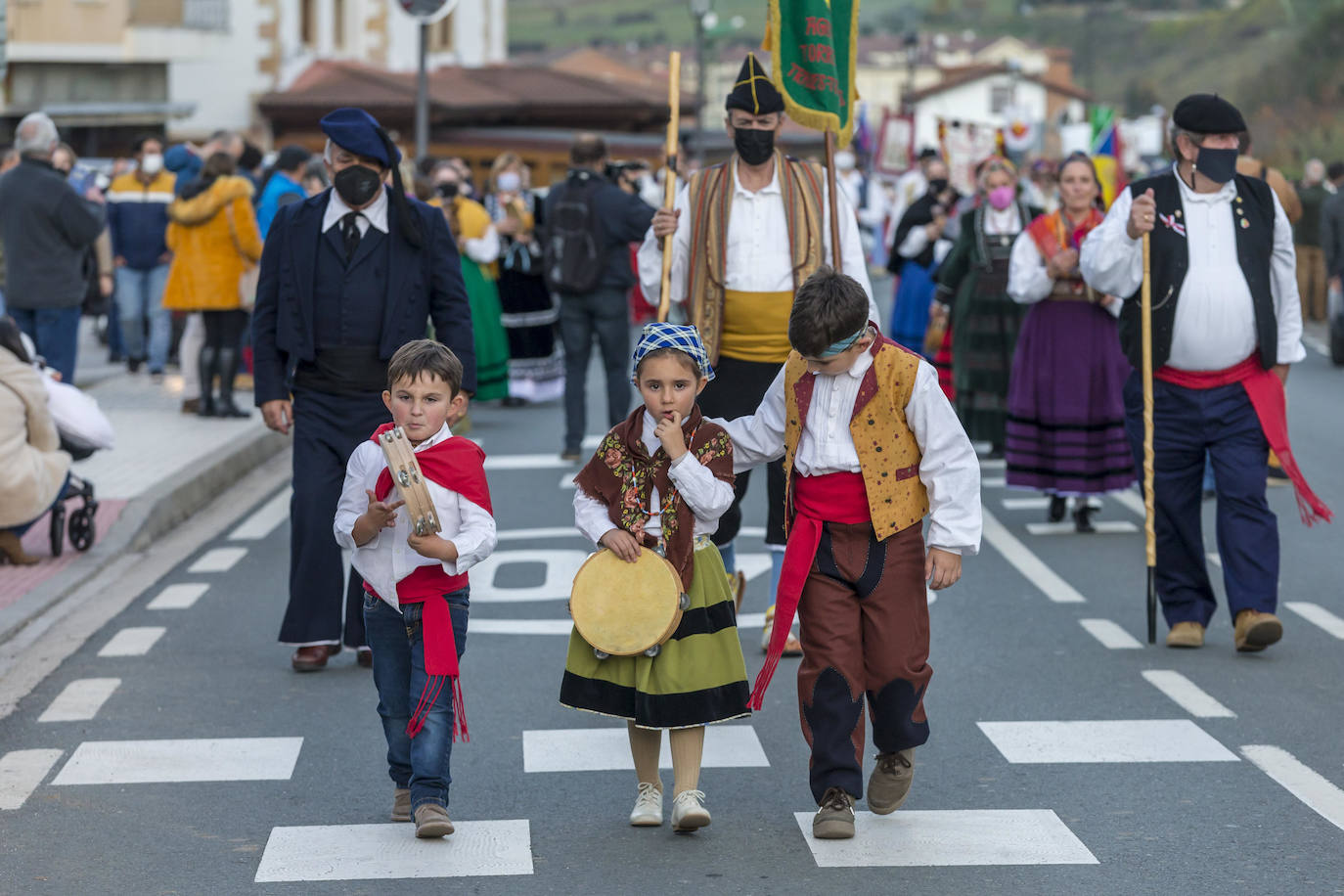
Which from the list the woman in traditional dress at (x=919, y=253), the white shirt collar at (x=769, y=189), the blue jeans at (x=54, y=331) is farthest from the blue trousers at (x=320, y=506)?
the woman in traditional dress at (x=919, y=253)

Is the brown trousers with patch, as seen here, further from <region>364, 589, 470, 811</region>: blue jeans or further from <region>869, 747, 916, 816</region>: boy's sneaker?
<region>364, 589, 470, 811</region>: blue jeans

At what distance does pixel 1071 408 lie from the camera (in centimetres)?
1091

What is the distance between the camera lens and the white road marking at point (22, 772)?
19.0 feet

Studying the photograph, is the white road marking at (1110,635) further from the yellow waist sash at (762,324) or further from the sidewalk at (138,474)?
the sidewalk at (138,474)

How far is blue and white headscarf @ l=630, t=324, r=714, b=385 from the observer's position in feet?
17.3

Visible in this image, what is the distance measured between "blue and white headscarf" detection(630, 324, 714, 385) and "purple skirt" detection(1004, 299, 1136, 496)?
578 cm

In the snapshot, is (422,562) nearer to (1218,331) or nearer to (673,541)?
(673,541)

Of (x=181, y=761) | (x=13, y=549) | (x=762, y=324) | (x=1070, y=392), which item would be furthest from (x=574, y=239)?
(x=181, y=761)

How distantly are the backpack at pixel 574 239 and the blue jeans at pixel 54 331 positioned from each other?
118 inches

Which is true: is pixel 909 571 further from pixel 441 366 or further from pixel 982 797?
pixel 441 366

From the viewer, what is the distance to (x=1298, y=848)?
5250 millimetres

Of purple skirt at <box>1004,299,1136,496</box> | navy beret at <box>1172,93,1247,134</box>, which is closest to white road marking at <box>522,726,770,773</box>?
navy beret at <box>1172,93,1247,134</box>

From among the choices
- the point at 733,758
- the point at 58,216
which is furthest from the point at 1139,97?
the point at 733,758

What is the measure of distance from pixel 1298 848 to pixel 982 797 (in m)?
0.88
